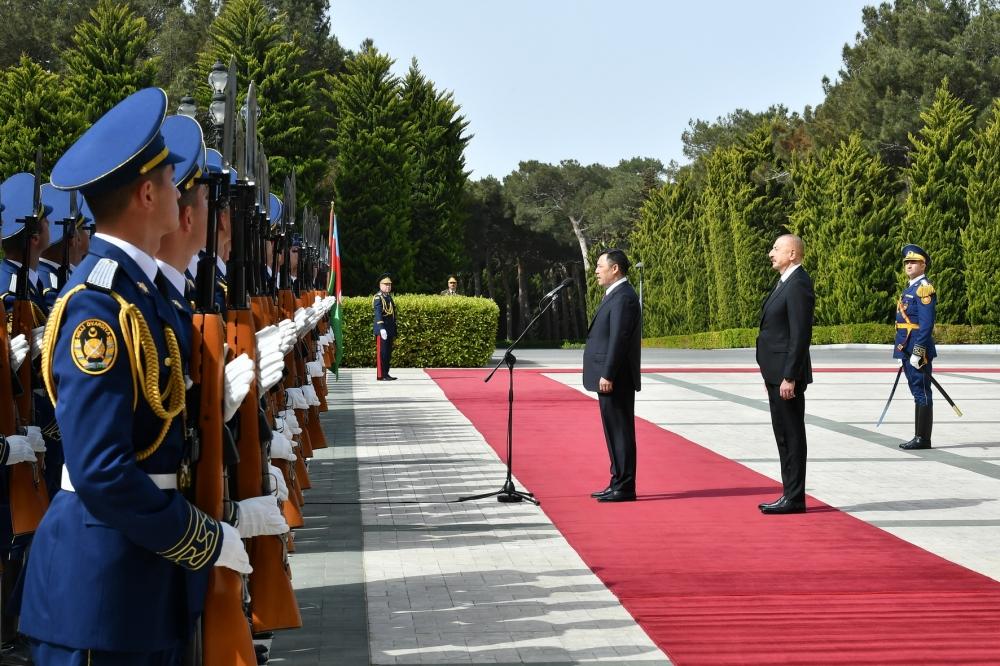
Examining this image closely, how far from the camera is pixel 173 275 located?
3.07 metres

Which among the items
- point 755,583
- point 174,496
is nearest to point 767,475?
point 755,583

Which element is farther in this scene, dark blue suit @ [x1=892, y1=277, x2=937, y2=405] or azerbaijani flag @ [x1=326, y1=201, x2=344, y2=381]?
azerbaijani flag @ [x1=326, y1=201, x2=344, y2=381]

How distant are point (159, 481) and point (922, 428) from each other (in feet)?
34.1

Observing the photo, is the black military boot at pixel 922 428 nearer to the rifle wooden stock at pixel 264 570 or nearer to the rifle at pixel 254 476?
the rifle at pixel 254 476

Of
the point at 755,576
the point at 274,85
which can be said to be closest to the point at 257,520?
the point at 755,576

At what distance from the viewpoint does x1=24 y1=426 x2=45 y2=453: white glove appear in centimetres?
503

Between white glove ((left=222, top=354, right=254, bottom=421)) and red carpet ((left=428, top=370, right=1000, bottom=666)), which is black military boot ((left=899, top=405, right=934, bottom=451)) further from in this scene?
white glove ((left=222, top=354, right=254, bottom=421))

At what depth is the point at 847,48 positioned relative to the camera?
6575 cm

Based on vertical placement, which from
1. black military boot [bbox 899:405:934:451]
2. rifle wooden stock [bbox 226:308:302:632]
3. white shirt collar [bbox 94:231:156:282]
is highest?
white shirt collar [bbox 94:231:156:282]

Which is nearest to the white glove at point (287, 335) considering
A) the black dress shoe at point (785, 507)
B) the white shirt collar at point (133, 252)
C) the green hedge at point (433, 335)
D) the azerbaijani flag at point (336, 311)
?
the white shirt collar at point (133, 252)

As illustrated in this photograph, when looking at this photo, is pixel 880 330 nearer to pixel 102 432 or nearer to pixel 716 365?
pixel 716 365

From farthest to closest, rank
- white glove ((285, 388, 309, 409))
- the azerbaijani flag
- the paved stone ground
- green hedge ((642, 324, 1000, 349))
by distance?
green hedge ((642, 324, 1000, 349)), the azerbaijani flag, white glove ((285, 388, 309, 409)), the paved stone ground

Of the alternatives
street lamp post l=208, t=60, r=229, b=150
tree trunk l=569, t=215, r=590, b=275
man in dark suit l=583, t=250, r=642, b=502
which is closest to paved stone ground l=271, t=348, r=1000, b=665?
man in dark suit l=583, t=250, r=642, b=502

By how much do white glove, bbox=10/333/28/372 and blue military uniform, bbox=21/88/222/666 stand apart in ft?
8.03
